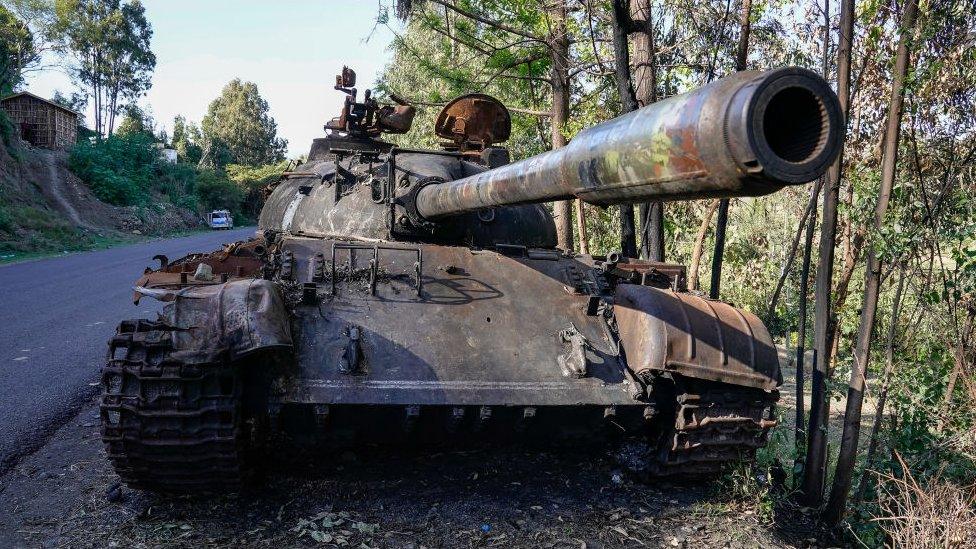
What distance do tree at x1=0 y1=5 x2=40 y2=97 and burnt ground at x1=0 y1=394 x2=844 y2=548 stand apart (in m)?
34.7

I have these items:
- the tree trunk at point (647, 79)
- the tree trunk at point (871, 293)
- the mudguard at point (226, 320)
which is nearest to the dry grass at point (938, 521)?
the tree trunk at point (871, 293)

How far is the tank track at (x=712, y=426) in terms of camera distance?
16.0ft

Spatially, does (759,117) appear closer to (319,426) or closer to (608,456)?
(319,426)

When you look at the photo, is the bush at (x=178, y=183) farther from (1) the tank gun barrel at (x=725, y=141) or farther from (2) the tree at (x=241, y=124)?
(1) the tank gun barrel at (x=725, y=141)

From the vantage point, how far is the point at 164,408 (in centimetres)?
422

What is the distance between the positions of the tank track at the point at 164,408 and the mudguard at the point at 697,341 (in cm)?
254

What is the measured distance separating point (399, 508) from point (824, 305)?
10.6 ft

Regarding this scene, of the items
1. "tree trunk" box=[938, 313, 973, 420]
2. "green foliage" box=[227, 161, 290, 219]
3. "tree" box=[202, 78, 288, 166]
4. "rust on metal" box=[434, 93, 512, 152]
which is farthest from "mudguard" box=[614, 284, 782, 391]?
"tree" box=[202, 78, 288, 166]

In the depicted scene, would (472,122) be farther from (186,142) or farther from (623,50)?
(186,142)

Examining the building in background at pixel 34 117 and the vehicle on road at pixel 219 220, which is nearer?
the building in background at pixel 34 117

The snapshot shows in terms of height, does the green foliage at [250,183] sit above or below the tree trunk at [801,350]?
above

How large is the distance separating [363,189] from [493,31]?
329 inches

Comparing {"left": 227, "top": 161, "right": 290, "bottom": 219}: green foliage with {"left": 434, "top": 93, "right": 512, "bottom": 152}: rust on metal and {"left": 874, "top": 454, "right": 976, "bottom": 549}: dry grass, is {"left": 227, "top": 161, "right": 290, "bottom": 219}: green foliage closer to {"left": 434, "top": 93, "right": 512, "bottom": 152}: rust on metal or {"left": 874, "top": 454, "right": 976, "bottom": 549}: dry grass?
{"left": 434, "top": 93, "right": 512, "bottom": 152}: rust on metal

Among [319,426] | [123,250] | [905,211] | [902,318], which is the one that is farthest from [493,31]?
[123,250]
